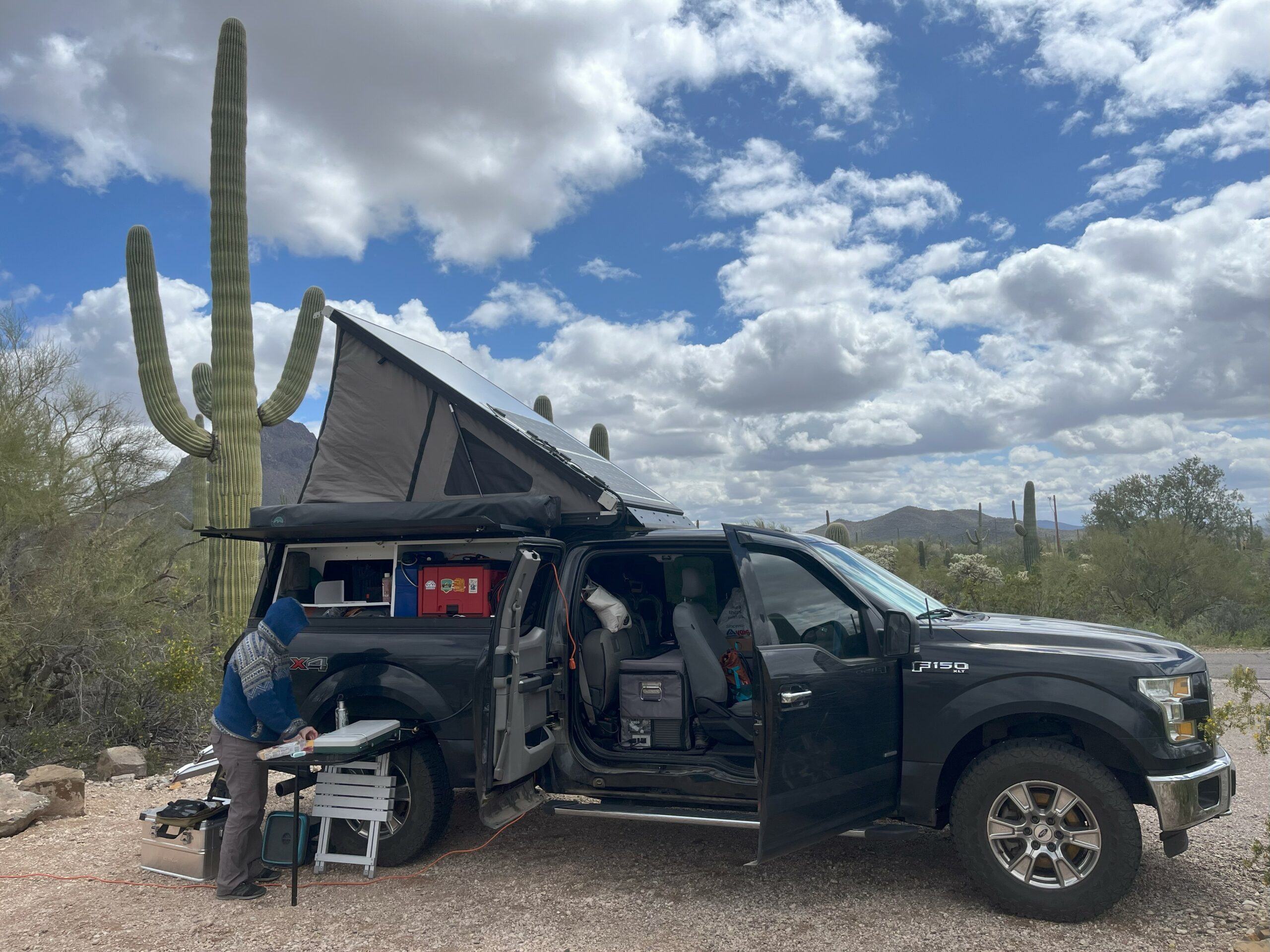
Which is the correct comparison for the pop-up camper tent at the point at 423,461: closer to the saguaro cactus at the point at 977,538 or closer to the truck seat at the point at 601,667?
the truck seat at the point at 601,667

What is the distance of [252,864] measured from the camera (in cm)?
532

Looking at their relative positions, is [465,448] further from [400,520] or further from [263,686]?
[263,686]

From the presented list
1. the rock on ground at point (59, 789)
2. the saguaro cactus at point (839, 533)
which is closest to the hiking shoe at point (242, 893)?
the rock on ground at point (59, 789)

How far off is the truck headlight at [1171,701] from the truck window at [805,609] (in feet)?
4.50

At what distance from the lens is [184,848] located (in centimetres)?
552

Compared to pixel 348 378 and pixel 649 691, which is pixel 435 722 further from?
pixel 348 378

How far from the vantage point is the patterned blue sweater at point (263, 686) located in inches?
204

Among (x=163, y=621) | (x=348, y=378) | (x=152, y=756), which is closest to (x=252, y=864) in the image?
(x=348, y=378)

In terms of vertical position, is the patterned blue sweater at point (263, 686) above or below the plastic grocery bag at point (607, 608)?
below

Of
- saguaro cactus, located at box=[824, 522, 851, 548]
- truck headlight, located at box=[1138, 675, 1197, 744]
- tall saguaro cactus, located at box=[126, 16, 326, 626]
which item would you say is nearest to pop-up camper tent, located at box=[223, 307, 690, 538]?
truck headlight, located at box=[1138, 675, 1197, 744]

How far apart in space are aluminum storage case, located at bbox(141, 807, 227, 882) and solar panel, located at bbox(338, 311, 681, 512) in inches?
122

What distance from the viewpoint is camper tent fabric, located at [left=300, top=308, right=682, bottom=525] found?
6039mm

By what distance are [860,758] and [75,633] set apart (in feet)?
28.4

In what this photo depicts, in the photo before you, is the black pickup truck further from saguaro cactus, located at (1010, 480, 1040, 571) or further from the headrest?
saguaro cactus, located at (1010, 480, 1040, 571)
